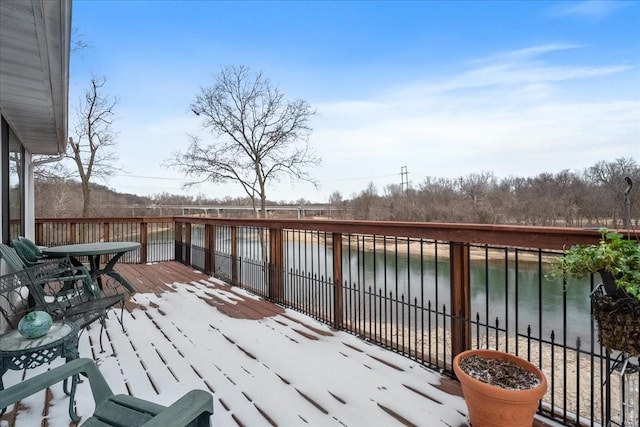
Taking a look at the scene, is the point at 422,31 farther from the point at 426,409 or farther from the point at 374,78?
the point at 426,409

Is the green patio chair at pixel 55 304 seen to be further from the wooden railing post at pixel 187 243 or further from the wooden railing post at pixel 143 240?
the wooden railing post at pixel 143 240

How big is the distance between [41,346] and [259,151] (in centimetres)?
1342

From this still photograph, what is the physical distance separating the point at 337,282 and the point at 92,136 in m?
14.4

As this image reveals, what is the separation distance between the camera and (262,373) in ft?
7.53

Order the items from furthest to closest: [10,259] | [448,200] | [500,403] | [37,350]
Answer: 1. [448,200]
2. [10,259]
3. [37,350]
4. [500,403]

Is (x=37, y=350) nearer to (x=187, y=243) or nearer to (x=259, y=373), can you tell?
(x=259, y=373)

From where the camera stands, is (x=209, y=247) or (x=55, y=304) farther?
(x=209, y=247)

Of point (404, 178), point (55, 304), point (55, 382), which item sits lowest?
point (55, 304)

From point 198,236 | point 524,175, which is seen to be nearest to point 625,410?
point 198,236

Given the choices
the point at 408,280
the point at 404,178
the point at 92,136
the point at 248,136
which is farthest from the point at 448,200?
the point at 408,280

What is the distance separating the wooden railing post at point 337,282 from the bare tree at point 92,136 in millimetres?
13192

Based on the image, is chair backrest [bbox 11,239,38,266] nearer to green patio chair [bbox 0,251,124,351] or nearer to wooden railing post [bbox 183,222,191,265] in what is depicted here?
green patio chair [bbox 0,251,124,351]

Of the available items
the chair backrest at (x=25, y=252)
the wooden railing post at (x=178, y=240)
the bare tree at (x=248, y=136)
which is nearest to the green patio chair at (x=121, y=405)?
the chair backrest at (x=25, y=252)

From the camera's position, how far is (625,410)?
54.3 inches
